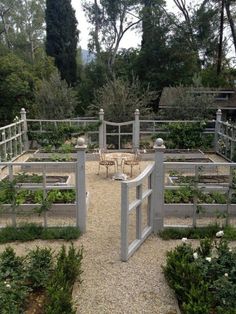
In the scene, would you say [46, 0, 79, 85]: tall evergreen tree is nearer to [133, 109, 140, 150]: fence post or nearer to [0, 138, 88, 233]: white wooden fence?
[133, 109, 140, 150]: fence post

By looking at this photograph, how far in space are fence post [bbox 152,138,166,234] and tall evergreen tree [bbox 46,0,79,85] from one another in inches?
750

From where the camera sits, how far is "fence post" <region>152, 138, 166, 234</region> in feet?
17.0

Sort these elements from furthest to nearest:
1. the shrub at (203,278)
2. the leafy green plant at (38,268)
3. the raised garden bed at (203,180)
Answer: the raised garden bed at (203,180), the leafy green plant at (38,268), the shrub at (203,278)

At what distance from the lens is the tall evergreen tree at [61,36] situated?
23422 millimetres

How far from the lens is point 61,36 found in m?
23.5

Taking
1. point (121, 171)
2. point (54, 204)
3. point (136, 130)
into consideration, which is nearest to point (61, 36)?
point (136, 130)

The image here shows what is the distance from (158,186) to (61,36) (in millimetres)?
20413

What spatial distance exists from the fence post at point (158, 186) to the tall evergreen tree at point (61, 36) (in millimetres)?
19062

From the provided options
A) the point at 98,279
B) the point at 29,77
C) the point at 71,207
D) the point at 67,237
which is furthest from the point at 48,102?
the point at 98,279

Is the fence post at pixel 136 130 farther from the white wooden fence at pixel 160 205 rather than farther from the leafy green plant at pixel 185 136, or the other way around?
the white wooden fence at pixel 160 205

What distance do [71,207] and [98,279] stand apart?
2009 mm

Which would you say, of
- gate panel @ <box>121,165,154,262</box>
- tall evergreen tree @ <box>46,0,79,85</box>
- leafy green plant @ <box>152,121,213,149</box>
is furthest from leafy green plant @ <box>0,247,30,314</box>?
tall evergreen tree @ <box>46,0,79,85</box>

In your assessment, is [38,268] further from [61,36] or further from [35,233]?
[61,36]

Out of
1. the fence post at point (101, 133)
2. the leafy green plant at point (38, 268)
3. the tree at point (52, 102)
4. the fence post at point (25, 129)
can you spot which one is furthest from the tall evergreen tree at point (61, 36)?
the leafy green plant at point (38, 268)
